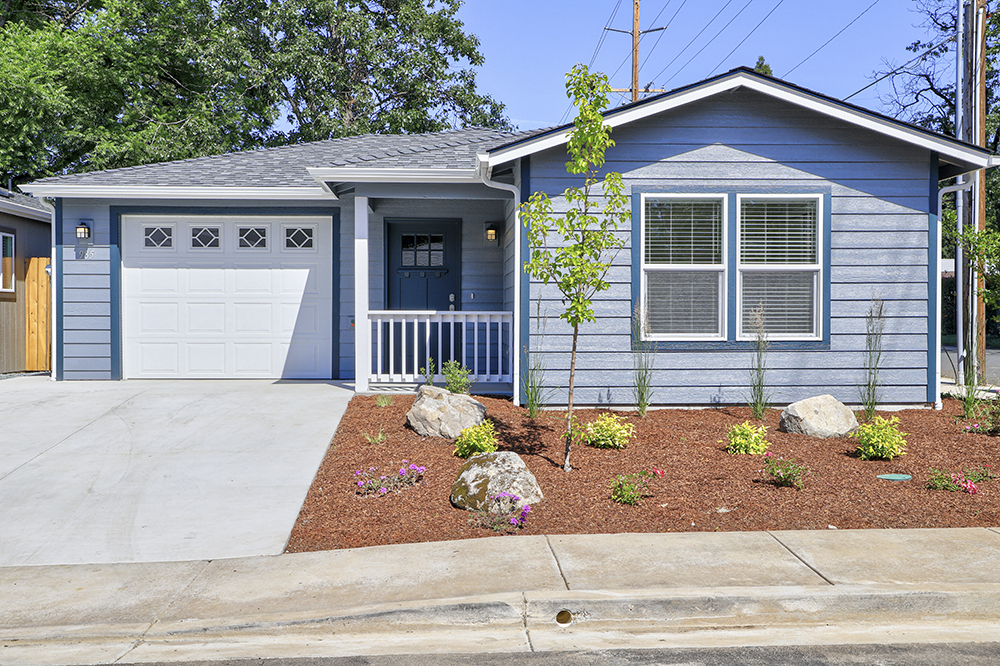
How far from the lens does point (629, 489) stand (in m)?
5.14

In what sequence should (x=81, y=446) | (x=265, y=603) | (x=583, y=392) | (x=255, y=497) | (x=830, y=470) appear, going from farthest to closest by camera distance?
1. (x=583, y=392)
2. (x=81, y=446)
3. (x=830, y=470)
4. (x=255, y=497)
5. (x=265, y=603)

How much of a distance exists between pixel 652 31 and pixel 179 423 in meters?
18.3

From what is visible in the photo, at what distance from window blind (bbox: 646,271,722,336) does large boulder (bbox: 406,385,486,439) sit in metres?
2.30

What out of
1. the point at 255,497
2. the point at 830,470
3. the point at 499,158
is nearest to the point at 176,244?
the point at 499,158

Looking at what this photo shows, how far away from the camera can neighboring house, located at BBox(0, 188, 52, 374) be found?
36.4ft

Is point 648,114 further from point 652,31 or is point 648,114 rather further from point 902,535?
point 652,31

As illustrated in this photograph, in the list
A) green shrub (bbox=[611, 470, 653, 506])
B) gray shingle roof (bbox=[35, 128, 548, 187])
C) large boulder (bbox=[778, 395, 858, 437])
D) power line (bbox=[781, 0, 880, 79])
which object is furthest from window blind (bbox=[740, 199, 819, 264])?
power line (bbox=[781, 0, 880, 79])

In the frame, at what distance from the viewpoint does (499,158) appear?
25.2 ft

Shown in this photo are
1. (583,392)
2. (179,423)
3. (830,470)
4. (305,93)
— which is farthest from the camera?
(305,93)

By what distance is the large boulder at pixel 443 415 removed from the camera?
6684mm

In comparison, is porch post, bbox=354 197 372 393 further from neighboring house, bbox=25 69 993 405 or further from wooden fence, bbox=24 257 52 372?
wooden fence, bbox=24 257 52 372

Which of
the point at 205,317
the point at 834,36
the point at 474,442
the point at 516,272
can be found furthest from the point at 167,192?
the point at 834,36

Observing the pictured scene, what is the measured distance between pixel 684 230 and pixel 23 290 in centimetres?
991

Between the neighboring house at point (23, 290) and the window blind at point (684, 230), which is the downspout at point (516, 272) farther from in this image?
the neighboring house at point (23, 290)
